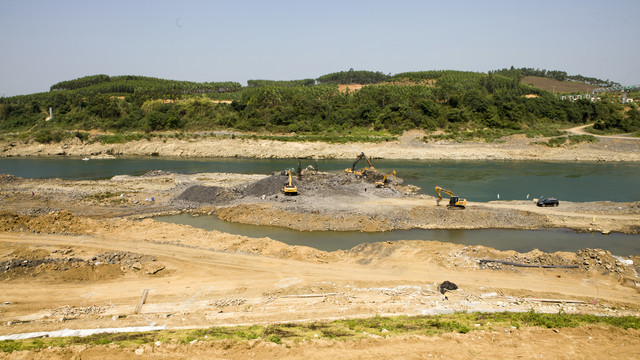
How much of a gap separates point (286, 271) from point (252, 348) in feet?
21.0

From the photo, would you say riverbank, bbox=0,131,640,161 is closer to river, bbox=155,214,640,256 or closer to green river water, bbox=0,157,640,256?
green river water, bbox=0,157,640,256

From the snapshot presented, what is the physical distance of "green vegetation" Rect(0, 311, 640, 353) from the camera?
33.3 ft

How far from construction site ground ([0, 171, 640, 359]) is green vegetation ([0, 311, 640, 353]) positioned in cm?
36

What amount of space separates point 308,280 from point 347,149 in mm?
41182

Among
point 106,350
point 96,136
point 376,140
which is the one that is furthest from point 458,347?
point 96,136

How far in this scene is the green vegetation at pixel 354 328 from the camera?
10.1m

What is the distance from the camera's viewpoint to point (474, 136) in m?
59.4

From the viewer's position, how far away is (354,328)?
10844mm

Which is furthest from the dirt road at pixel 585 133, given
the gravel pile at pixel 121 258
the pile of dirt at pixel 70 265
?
the pile of dirt at pixel 70 265

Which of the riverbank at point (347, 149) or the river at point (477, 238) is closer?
the river at point (477, 238)

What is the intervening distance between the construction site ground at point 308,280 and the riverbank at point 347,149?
90.7 ft

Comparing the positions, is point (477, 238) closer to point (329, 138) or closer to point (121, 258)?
point (121, 258)

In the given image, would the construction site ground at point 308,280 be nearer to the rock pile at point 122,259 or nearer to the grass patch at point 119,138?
the rock pile at point 122,259

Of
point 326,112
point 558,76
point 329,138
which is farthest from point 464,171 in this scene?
point 558,76
